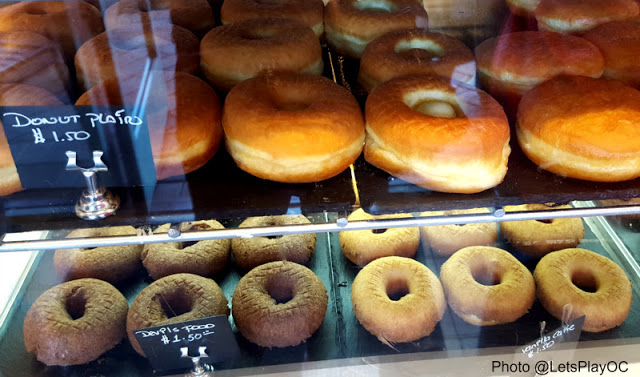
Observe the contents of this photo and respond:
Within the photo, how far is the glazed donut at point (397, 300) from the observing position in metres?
1.51

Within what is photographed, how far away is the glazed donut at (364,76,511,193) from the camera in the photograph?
1.12 meters

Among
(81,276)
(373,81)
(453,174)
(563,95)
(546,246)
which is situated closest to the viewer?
(453,174)

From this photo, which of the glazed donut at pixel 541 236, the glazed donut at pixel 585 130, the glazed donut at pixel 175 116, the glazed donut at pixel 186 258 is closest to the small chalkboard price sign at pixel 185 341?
the glazed donut at pixel 186 258

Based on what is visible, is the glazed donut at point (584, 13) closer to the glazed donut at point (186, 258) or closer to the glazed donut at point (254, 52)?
the glazed donut at point (254, 52)

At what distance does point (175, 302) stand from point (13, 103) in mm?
760

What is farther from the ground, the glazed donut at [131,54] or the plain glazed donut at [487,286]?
the glazed donut at [131,54]

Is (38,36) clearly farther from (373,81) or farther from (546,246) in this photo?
(546,246)

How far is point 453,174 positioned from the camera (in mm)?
1129

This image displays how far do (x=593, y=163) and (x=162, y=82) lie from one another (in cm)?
100

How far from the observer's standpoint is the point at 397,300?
5.31 feet

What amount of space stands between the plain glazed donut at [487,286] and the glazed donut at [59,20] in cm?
128

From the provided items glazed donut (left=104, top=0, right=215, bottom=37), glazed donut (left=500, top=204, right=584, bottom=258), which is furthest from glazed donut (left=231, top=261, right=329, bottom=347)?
glazed donut (left=104, top=0, right=215, bottom=37)

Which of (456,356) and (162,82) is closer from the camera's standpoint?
(162,82)

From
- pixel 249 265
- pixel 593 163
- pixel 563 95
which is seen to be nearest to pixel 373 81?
pixel 563 95
